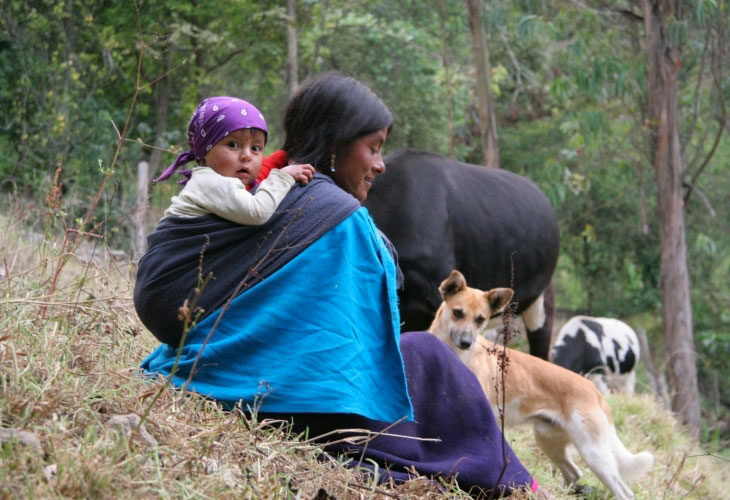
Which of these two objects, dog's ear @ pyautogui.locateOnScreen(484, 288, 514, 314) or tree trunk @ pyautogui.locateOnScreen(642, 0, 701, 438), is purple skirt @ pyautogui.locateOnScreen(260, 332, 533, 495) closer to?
dog's ear @ pyautogui.locateOnScreen(484, 288, 514, 314)

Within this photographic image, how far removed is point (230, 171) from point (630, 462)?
3.21m

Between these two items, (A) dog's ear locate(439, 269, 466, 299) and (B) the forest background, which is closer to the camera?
(A) dog's ear locate(439, 269, 466, 299)

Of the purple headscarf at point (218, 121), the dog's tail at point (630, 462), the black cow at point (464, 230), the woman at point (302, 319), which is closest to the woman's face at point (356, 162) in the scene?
the woman at point (302, 319)

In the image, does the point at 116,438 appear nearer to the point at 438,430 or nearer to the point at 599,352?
the point at 438,430

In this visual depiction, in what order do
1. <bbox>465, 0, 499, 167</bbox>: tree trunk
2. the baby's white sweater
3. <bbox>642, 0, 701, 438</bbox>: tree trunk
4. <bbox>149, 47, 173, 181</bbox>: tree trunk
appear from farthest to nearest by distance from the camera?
<bbox>149, 47, 173, 181</bbox>: tree trunk
<bbox>642, 0, 701, 438</bbox>: tree trunk
<bbox>465, 0, 499, 167</bbox>: tree trunk
the baby's white sweater

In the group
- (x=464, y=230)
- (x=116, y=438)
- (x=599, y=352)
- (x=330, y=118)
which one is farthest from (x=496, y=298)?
(x=599, y=352)

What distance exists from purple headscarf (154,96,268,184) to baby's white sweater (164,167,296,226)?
149 mm

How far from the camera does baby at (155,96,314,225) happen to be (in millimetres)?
3691

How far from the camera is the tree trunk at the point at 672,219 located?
45.2 feet

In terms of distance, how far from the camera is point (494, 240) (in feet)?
26.4

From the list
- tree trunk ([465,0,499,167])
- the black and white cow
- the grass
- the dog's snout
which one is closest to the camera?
the grass

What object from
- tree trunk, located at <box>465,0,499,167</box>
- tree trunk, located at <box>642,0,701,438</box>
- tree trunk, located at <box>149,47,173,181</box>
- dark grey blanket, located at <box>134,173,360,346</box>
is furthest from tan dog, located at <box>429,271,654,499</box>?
tree trunk, located at <box>149,47,173,181</box>

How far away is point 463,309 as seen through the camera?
19.9 feet

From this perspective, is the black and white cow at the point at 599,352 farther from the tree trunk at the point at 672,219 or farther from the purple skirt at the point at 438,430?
the purple skirt at the point at 438,430
